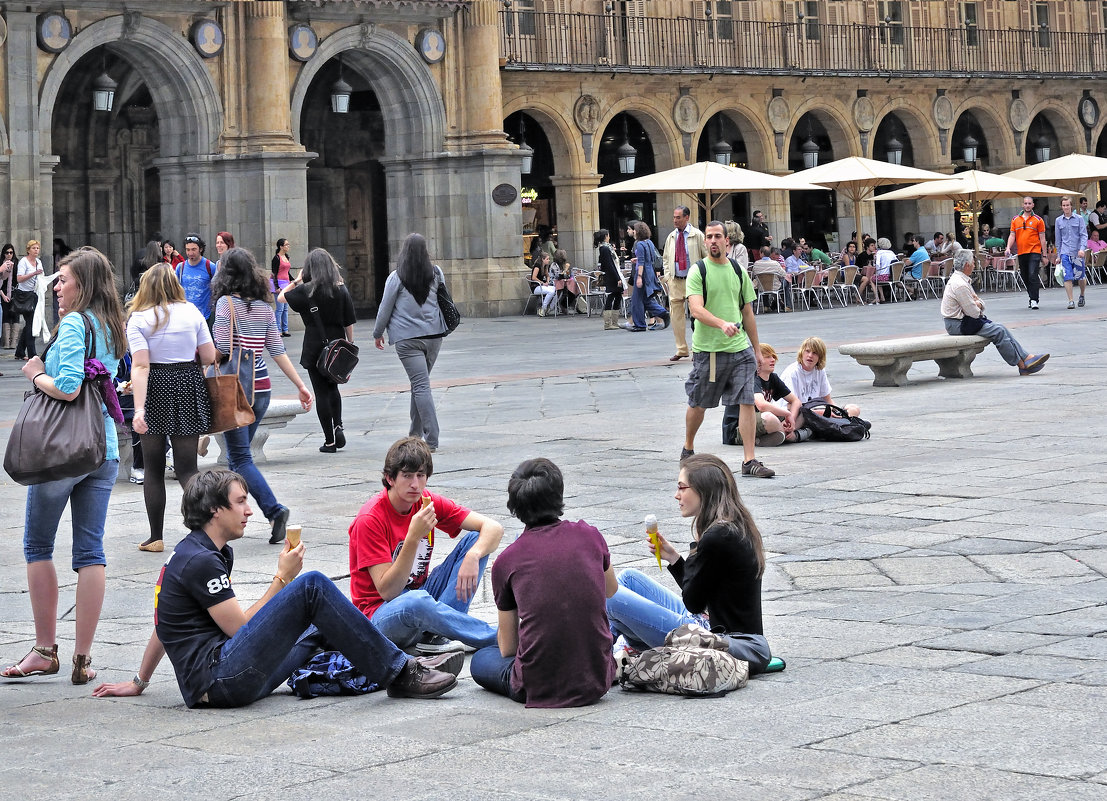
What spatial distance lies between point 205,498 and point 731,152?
3357 cm

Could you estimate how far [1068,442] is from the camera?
1176 centimetres

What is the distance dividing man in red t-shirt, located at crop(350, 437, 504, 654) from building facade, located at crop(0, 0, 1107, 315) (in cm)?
1995

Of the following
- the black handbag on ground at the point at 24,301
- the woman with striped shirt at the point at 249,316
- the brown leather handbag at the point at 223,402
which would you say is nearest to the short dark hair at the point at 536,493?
the brown leather handbag at the point at 223,402

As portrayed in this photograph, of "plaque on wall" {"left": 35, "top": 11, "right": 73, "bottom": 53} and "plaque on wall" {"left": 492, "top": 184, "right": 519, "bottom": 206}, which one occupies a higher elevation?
"plaque on wall" {"left": 35, "top": 11, "right": 73, "bottom": 53}

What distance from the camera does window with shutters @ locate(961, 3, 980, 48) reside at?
4162 centimetres

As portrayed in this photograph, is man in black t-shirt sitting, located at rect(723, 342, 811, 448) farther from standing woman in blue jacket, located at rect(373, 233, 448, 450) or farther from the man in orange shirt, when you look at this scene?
the man in orange shirt

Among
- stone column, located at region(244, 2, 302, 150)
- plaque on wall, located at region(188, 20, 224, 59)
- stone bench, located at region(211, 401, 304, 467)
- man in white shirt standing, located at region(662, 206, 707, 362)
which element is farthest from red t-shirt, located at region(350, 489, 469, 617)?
plaque on wall, located at region(188, 20, 224, 59)

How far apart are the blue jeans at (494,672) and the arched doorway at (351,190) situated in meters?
27.9

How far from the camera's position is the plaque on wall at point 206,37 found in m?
27.3

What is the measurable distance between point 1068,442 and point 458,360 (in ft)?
33.5

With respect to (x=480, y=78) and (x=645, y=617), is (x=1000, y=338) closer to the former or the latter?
(x=645, y=617)

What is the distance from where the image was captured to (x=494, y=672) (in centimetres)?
589

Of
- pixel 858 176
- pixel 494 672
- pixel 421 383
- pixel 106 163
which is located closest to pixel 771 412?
pixel 421 383

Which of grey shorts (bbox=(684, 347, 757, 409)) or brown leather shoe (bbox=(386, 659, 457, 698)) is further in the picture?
grey shorts (bbox=(684, 347, 757, 409))
